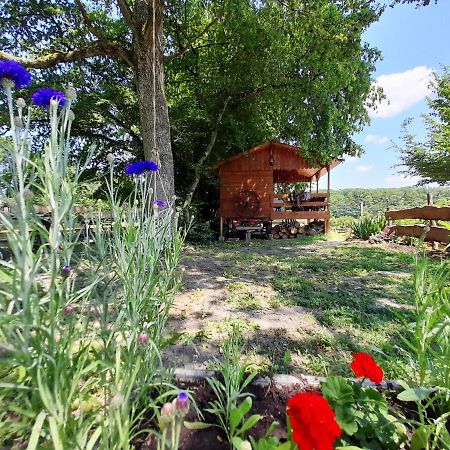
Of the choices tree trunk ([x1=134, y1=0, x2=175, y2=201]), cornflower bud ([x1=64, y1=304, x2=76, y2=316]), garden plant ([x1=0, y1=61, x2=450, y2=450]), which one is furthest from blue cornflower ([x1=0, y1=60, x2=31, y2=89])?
tree trunk ([x1=134, y1=0, x2=175, y2=201])

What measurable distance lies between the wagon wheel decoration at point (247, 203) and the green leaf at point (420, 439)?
8812 millimetres

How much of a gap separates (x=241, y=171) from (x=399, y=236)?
201 inches

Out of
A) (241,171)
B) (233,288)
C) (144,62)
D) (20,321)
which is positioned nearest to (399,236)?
(241,171)

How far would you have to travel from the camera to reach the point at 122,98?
855 cm

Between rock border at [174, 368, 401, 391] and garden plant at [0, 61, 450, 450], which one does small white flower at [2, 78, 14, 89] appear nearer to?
garden plant at [0, 61, 450, 450]

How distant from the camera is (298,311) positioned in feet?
9.17

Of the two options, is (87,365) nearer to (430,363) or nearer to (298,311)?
(430,363)

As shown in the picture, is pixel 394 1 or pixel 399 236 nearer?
pixel 394 1

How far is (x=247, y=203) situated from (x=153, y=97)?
215 inches

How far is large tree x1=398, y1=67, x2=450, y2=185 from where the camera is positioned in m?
13.0

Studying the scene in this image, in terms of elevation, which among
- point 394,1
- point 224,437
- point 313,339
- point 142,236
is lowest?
point 313,339

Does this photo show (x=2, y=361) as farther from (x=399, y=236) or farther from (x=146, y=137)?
(x=399, y=236)

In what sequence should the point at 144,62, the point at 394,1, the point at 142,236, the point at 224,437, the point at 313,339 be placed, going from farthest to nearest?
1. the point at 394,1
2. the point at 144,62
3. the point at 313,339
4. the point at 142,236
5. the point at 224,437

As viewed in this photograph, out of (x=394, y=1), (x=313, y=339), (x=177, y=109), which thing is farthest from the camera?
(x=177, y=109)
